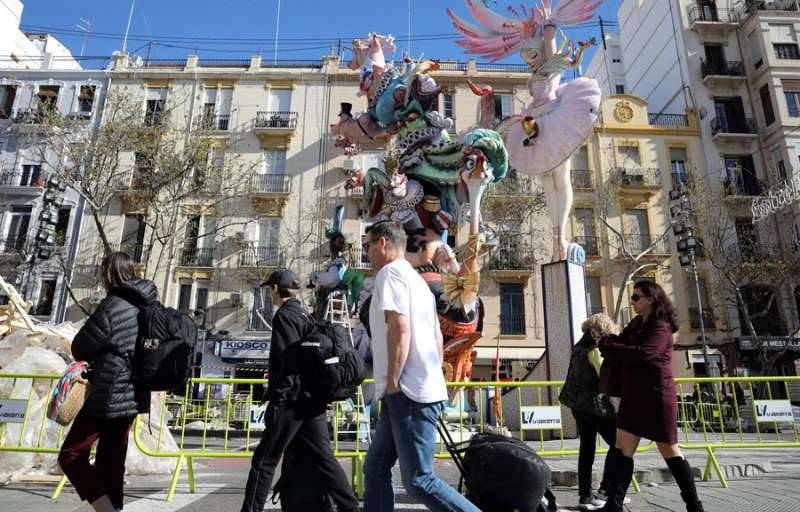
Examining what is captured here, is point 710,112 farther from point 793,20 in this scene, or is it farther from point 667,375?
point 667,375

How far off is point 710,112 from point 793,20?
558 centimetres

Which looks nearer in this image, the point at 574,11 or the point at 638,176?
the point at 574,11

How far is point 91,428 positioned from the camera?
118 inches

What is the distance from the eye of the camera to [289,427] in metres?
3.09

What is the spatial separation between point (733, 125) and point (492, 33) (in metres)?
23.3

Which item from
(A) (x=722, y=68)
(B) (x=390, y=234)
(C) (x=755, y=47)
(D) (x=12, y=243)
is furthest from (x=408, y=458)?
(C) (x=755, y=47)

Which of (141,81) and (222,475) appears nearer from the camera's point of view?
(222,475)

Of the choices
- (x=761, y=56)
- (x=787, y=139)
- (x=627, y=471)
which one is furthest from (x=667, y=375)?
(x=761, y=56)

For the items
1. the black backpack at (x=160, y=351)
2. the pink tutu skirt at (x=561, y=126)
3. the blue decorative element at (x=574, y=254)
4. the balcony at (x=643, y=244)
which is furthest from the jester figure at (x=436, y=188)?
the balcony at (x=643, y=244)

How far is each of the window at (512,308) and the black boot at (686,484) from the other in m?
20.8

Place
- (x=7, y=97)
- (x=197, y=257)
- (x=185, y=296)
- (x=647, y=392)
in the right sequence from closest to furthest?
(x=647, y=392)
(x=185, y=296)
(x=197, y=257)
(x=7, y=97)

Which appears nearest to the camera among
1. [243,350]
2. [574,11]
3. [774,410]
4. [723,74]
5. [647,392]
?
[647,392]

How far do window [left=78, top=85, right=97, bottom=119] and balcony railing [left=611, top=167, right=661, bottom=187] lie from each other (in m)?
25.2

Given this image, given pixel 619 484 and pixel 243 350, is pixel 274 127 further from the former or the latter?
pixel 619 484
